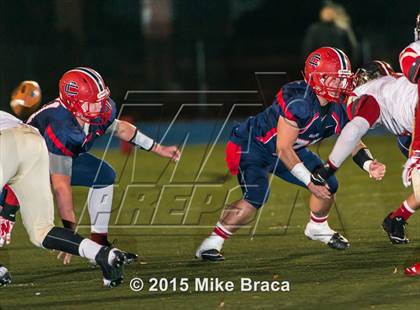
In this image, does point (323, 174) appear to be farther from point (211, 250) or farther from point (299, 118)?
point (211, 250)

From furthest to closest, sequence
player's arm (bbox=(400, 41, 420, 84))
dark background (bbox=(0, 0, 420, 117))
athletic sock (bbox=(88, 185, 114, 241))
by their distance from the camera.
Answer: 1. dark background (bbox=(0, 0, 420, 117))
2. athletic sock (bbox=(88, 185, 114, 241))
3. player's arm (bbox=(400, 41, 420, 84))

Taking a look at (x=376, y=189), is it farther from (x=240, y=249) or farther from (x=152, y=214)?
(x=240, y=249)

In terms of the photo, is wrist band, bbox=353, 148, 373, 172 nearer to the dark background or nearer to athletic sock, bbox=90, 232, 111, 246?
athletic sock, bbox=90, 232, 111, 246

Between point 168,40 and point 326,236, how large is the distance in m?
12.4

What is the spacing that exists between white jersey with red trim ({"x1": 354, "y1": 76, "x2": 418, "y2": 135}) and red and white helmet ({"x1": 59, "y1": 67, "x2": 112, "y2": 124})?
176 cm

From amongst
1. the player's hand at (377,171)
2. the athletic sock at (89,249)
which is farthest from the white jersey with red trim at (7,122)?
the player's hand at (377,171)

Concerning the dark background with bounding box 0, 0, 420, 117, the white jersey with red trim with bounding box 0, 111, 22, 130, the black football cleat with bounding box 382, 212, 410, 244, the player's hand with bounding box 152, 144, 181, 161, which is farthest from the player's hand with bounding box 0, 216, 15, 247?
the dark background with bounding box 0, 0, 420, 117

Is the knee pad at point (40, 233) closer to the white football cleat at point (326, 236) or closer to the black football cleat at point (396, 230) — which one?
the white football cleat at point (326, 236)

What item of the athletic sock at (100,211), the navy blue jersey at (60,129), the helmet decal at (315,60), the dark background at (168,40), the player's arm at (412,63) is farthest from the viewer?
the dark background at (168,40)

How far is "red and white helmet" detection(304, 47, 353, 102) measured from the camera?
7.44 metres

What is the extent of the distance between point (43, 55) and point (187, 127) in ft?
9.88

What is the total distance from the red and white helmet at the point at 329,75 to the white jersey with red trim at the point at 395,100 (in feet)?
0.64

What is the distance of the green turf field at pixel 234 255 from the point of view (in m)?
6.27

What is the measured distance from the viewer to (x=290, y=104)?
7.43 metres
